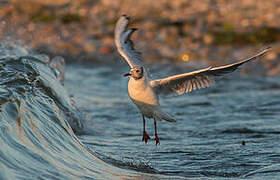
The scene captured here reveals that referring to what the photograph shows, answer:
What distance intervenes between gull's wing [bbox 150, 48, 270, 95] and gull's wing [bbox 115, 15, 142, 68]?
42 centimetres

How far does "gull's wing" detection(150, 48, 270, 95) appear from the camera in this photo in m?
5.38

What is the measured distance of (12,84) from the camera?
16.7 feet

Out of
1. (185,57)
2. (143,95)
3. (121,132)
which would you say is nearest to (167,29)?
(185,57)

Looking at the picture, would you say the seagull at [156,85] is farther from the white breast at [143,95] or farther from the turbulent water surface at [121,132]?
the turbulent water surface at [121,132]

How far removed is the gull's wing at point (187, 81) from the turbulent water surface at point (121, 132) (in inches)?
23.3

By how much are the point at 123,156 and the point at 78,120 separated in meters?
1.40

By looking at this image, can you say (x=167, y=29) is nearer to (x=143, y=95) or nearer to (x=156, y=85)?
(x=156, y=85)

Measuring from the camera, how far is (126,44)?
20.4 feet

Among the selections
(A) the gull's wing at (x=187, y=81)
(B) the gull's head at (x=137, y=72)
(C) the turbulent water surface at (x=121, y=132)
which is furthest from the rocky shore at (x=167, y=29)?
(B) the gull's head at (x=137, y=72)

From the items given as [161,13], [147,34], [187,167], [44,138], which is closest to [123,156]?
[187,167]

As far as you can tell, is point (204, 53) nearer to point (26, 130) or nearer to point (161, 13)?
point (161, 13)

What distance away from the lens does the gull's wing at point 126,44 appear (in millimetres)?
6109

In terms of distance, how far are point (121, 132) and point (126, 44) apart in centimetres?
112

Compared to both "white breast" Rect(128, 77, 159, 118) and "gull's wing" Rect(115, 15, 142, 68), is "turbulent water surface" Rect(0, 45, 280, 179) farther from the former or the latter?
"gull's wing" Rect(115, 15, 142, 68)
